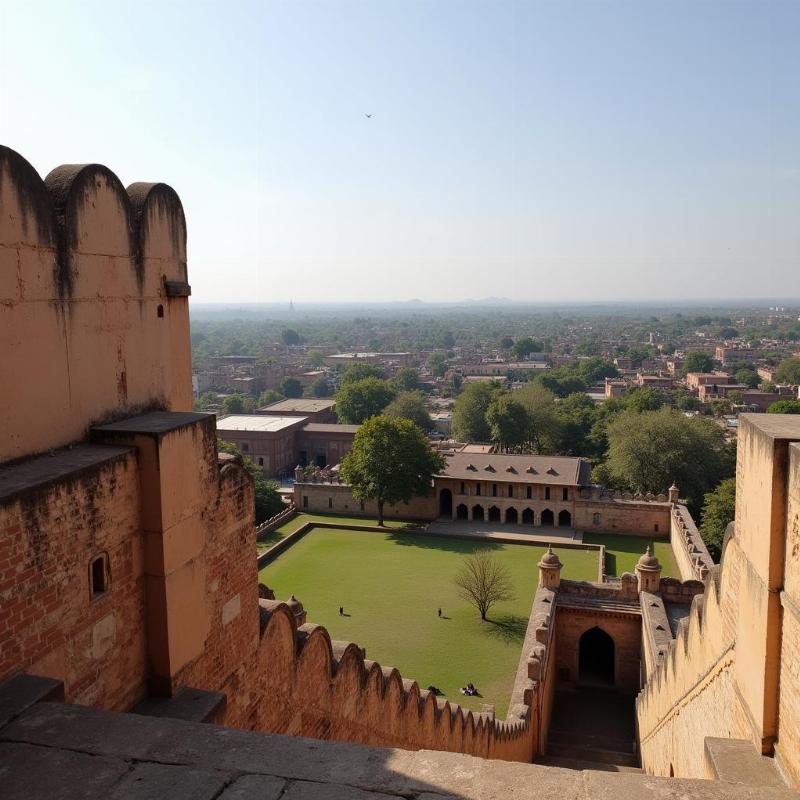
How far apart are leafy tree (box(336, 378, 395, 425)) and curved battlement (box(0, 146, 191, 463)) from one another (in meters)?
75.2

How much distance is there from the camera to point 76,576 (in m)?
5.33

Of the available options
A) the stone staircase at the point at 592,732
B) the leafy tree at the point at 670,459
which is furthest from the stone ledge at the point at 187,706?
the leafy tree at the point at 670,459

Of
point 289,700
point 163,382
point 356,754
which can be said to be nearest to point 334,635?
point 289,700

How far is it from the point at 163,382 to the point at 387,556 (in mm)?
32971

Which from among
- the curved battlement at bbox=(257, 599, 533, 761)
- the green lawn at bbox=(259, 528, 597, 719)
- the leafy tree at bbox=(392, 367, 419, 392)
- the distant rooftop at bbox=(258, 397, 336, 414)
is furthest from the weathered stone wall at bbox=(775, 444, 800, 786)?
the leafy tree at bbox=(392, 367, 419, 392)

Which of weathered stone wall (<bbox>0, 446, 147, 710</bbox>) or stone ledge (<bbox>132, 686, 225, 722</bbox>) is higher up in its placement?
weathered stone wall (<bbox>0, 446, 147, 710</bbox>)

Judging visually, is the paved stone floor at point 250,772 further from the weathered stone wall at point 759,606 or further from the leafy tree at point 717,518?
the leafy tree at point 717,518

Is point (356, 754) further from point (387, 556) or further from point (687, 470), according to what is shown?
point (687, 470)

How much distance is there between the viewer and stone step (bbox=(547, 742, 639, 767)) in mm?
A: 21016

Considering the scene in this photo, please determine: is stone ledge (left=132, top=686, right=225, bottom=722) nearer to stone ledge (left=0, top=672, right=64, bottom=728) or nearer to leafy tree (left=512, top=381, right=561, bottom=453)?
stone ledge (left=0, top=672, right=64, bottom=728)

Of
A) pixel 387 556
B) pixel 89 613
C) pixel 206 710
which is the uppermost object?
pixel 89 613

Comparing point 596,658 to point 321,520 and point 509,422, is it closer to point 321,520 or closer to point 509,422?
point 321,520

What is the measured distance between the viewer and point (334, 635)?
28266 mm

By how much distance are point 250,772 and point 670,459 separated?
4681cm
